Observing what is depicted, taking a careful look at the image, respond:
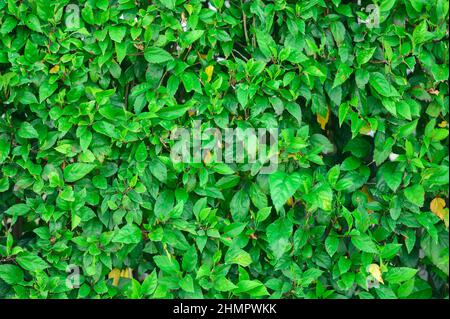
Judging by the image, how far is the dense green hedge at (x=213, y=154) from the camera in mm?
2537

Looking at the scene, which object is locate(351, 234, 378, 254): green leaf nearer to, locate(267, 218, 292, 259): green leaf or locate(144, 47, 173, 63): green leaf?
locate(267, 218, 292, 259): green leaf

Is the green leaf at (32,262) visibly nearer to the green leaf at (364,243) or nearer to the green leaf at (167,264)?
the green leaf at (167,264)

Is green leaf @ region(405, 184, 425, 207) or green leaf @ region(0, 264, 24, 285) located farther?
green leaf @ region(0, 264, 24, 285)

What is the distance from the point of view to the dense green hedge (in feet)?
8.32

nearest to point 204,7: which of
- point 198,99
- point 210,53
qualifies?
point 210,53

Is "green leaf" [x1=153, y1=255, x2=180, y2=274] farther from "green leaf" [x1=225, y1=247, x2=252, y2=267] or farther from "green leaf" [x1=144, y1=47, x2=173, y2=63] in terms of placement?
"green leaf" [x1=144, y1=47, x2=173, y2=63]

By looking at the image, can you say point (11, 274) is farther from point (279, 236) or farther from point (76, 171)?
point (279, 236)

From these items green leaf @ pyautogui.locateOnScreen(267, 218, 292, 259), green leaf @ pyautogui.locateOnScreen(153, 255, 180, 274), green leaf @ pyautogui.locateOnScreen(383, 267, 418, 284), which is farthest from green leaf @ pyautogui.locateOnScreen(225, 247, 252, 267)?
green leaf @ pyautogui.locateOnScreen(383, 267, 418, 284)

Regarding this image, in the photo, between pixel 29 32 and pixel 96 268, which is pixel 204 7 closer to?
pixel 29 32

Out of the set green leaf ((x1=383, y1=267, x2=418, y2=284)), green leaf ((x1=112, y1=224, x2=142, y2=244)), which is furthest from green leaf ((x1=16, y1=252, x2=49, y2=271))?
green leaf ((x1=383, y1=267, x2=418, y2=284))

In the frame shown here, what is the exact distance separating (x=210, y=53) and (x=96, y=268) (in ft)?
3.56

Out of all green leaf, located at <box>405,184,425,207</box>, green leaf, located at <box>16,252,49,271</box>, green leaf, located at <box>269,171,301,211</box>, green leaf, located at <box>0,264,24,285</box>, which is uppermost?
green leaf, located at <box>269,171,301,211</box>

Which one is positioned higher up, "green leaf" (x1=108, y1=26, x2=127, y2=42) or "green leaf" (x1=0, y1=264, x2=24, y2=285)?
"green leaf" (x1=108, y1=26, x2=127, y2=42)

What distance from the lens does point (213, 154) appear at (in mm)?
2572
